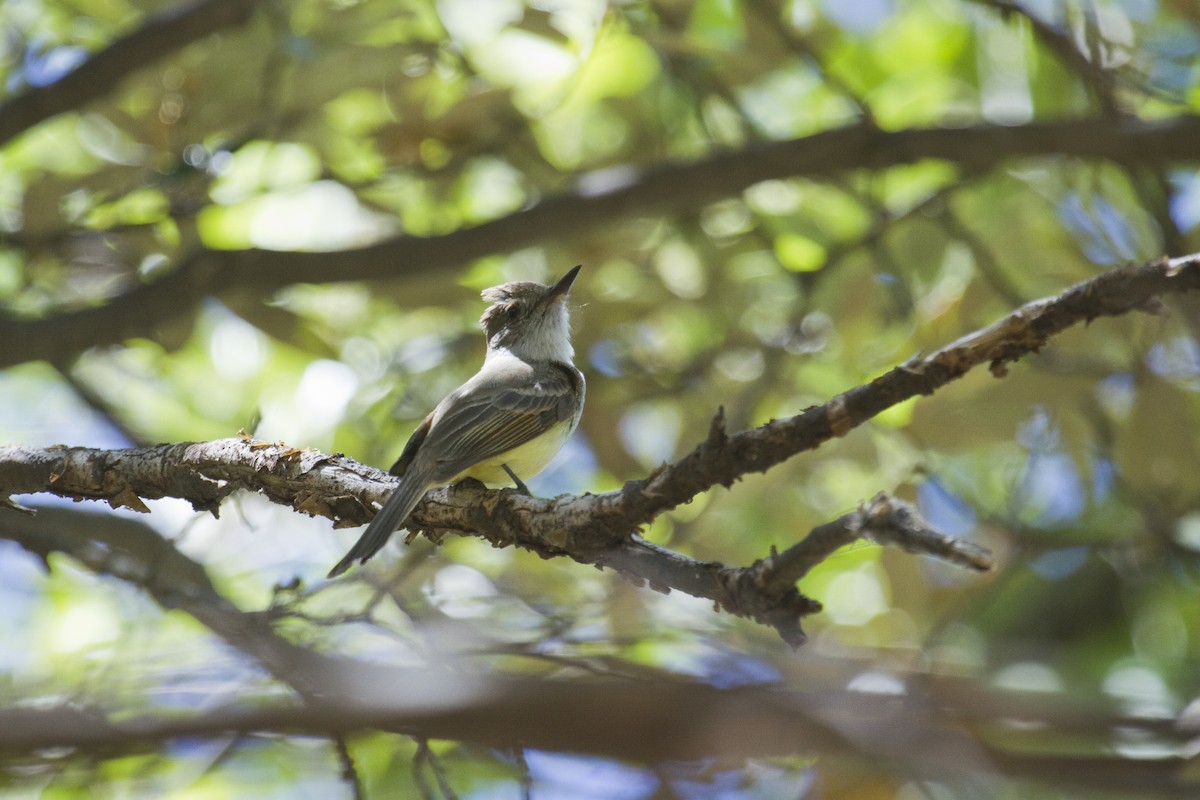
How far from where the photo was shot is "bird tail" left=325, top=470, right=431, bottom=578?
3.19 m

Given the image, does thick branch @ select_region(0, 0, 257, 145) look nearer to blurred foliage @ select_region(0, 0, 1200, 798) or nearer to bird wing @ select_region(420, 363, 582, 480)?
blurred foliage @ select_region(0, 0, 1200, 798)

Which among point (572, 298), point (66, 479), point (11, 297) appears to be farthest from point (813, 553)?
point (11, 297)

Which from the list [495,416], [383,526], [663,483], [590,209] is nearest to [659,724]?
[663,483]

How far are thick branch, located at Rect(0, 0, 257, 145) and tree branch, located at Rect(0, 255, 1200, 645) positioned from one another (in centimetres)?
239

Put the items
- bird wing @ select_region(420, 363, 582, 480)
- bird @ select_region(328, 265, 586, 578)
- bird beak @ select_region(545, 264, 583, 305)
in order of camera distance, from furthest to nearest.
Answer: bird beak @ select_region(545, 264, 583, 305), bird wing @ select_region(420, 363, 582, 480), bird @ select_region(328, 265, 586, 578)

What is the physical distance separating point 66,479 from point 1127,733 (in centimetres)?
313

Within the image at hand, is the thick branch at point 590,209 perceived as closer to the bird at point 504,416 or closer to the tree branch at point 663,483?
the bird at point 504,416

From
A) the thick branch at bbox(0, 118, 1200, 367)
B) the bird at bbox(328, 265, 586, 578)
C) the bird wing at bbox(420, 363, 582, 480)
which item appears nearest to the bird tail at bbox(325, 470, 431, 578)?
the bird at bbox(328, 265, 586, 578)

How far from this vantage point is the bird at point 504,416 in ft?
11.3

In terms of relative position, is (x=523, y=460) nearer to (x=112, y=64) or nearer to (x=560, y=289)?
(x=560, y=289)

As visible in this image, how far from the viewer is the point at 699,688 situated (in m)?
1.13

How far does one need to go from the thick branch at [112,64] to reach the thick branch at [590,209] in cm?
89

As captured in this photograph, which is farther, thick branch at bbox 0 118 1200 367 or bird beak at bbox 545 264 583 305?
bird beak at bbox 545 264 583 305

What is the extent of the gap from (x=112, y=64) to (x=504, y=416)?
2633 millimetres
